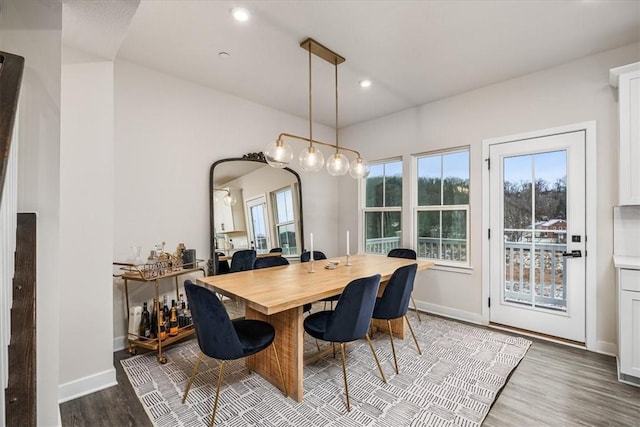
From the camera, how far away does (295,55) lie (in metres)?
2.89

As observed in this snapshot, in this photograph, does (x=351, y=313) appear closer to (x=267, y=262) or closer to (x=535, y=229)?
(x=267, y=262)

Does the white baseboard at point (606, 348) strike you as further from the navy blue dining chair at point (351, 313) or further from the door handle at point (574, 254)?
the navy blue dining chair at point (351, 313)

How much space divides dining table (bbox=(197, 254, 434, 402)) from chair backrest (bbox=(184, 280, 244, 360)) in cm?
16

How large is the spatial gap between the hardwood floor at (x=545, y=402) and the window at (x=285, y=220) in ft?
7.72

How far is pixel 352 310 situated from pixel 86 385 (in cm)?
204

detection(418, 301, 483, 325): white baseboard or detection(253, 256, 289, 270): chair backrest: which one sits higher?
detection(253, 256, 289, 270): chair backrest

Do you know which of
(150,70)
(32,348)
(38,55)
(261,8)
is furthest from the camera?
(150,70)

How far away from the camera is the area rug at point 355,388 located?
1.92 metres

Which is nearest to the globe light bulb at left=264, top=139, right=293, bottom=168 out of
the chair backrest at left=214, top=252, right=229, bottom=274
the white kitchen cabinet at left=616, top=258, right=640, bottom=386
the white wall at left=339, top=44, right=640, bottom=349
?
the chair backrest at left=214, top=252, right=229, bottom=274

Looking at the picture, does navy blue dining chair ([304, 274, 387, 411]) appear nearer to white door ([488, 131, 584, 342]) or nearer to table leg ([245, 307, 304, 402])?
table leg ([245, 307, 304, 402])

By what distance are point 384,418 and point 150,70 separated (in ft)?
12.6

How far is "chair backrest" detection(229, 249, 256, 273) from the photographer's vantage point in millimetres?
3621

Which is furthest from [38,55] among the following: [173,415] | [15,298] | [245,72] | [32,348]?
[173,415]

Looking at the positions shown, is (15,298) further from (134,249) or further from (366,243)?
(366,243)
